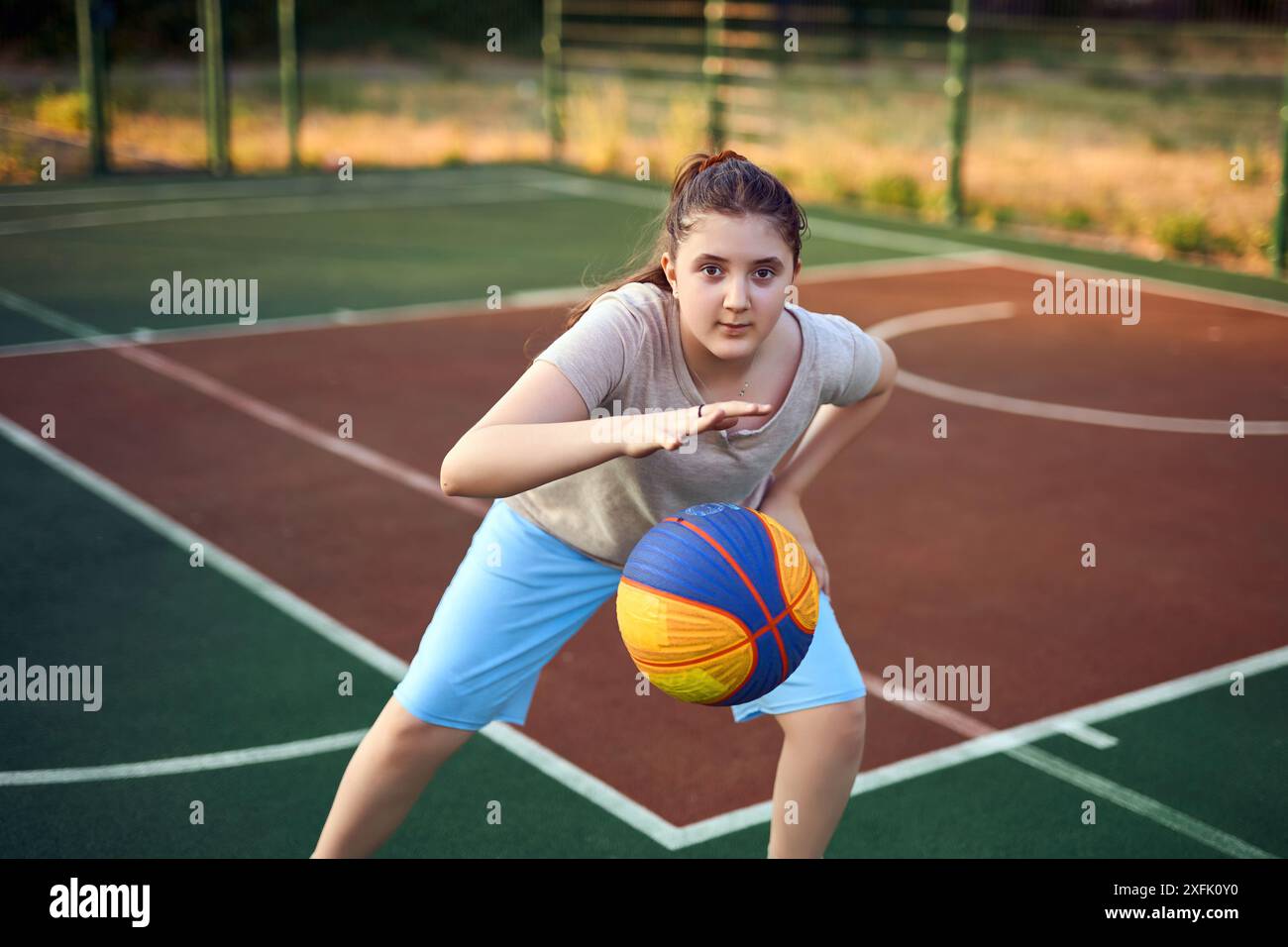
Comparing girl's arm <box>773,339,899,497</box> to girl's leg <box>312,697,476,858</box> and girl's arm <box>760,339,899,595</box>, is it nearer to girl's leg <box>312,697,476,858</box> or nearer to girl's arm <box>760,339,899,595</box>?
girl's arm <box>760,339,899,595</box>

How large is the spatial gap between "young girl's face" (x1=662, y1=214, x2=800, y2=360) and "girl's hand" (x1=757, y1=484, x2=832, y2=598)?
68 centimetres

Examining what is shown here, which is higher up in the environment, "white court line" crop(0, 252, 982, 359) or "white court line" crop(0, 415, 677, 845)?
"white court line" crop(0, 252, 982, 359)

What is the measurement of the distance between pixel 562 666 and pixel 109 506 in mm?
2751

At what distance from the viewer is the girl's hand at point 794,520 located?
3.73 meters

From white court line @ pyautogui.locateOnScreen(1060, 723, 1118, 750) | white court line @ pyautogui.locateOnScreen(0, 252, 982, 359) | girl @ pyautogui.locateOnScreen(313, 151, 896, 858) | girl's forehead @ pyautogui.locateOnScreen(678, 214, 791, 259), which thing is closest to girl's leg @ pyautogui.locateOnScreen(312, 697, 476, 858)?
girl @ pyautogui.locateOnScreen(313, 151, 896, 858)

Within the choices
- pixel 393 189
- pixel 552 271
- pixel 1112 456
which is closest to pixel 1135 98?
pixel 393 189

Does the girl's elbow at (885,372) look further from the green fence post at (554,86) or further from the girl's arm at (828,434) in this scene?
the green fence post at (554,86)

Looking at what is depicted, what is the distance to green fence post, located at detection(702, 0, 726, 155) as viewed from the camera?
1883 cm

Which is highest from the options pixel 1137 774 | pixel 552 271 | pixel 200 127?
pixel 200 127

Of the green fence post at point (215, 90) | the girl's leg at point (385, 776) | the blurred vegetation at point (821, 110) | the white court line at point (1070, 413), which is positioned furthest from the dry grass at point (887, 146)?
the girl's leg at point (385, 776)

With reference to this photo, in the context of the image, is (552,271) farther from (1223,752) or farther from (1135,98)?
(1135,98)

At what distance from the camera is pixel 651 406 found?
11.0ft

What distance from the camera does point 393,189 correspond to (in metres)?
18.2
